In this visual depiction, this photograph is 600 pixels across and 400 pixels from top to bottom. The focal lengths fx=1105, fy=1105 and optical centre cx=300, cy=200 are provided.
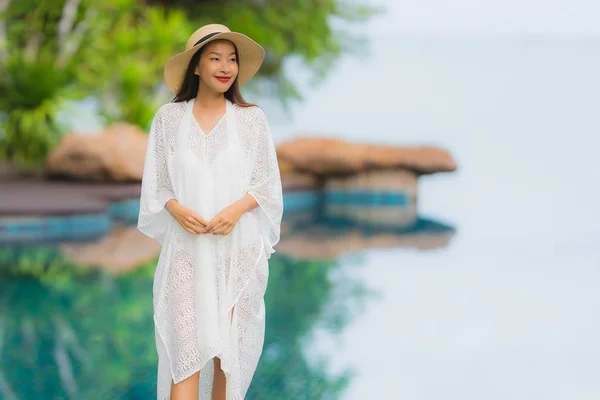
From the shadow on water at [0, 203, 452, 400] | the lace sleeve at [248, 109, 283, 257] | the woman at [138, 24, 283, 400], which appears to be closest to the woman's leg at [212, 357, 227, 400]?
the woman at [138, 24, 283, 400]

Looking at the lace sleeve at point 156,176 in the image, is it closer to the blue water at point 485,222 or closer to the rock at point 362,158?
the blue water at point 485,222

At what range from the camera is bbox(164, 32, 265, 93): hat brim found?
2.72 metres

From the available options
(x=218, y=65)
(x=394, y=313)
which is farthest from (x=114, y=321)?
(x=218, y=65)

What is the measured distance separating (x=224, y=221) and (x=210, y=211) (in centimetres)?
5

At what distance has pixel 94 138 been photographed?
11195 mm

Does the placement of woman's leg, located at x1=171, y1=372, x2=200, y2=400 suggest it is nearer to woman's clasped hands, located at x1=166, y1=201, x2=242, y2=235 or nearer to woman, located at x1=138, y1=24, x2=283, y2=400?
woman, located at x1=138, y1=24, x2=283, y2=400

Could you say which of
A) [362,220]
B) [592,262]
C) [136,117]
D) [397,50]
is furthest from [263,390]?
[397,50]

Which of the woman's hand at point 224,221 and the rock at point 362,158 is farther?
the rock at point 362,158

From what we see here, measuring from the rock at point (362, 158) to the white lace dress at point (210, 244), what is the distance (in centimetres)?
846

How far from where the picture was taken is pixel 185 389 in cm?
275

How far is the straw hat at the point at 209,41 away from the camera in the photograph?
2.71m

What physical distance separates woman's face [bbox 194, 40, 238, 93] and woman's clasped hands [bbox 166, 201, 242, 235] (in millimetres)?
308

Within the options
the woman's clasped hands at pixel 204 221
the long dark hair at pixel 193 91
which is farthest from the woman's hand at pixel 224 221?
the long dark hair at pixel 193 91

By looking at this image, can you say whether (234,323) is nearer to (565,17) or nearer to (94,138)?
(94,138)
